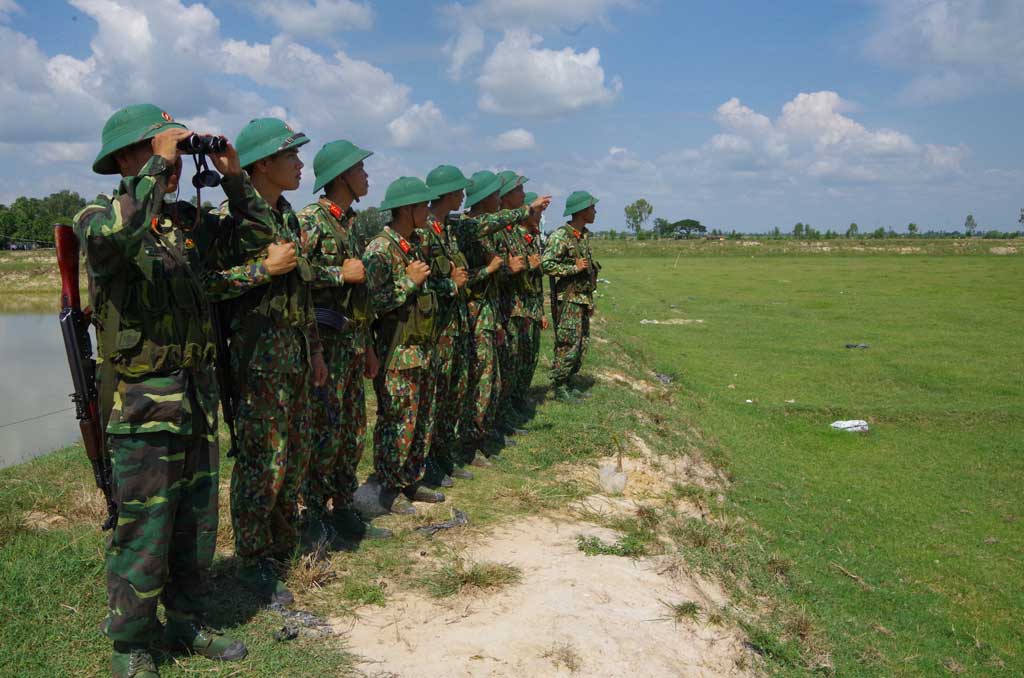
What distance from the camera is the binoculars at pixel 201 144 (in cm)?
292

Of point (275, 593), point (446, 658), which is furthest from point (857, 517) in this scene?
point (275, 593)

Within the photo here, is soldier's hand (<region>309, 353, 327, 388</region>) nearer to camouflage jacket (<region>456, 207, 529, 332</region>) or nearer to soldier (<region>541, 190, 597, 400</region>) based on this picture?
camouflage jacket (<region>456, 207, 529, 332</region>)

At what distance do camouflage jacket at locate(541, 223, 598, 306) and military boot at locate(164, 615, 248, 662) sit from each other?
575 cm

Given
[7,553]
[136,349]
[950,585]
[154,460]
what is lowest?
[950,585]

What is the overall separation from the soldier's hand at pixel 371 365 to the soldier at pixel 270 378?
0.74 metres

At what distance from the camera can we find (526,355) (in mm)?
7574

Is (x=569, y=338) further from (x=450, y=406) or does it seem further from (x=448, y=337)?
(x=448, y=337)

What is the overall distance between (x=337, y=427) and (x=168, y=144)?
179 cm

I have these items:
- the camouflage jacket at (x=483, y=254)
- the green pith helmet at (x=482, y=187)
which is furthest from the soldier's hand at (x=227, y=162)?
the green pith helmet at (x=482, y=187)

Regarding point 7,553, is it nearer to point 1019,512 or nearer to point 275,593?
point 275,593

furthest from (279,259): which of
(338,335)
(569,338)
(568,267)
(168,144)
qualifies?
(569,338)

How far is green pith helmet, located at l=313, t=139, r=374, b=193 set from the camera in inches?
170

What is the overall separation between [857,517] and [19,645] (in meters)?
6.43

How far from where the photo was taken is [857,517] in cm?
690
